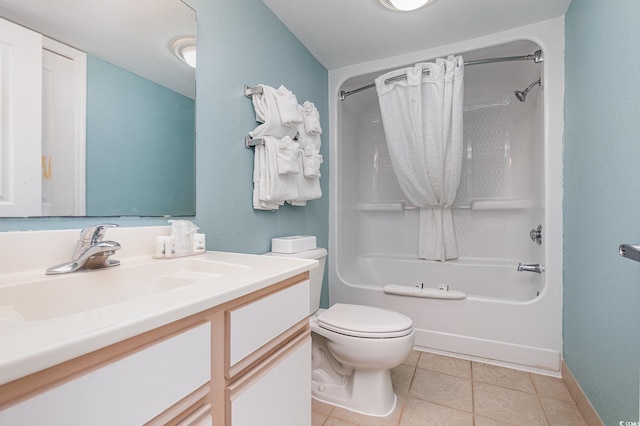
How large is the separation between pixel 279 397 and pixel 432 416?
91 cm

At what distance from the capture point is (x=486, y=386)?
1.56 metres

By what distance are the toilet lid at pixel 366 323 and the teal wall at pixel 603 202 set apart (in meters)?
0.73

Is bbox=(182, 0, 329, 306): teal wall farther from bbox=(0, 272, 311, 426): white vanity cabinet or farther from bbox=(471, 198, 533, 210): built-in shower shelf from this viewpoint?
bbox=(471, 198, 533, 210): built-in shower shelf

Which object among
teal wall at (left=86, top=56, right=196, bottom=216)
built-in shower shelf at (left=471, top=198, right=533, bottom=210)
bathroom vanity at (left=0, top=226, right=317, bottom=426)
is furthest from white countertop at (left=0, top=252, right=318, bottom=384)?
built-in shower shelf at (left=471, top=198, right=533, bottom=210)

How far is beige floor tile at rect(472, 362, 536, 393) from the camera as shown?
1560 millimetres

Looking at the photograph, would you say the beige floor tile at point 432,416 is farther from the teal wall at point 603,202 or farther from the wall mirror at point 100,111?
the wall mirror at point 100,111

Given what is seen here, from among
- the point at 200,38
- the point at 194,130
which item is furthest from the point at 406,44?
the point at 194,130

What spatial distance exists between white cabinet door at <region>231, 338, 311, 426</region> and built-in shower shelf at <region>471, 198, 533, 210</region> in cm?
213

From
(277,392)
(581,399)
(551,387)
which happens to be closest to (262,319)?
(277,392)

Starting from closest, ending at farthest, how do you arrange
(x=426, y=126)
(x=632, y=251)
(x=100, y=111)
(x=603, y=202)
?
(x=632, y=251) → (x=100, y=111) → (x=603, y=202) → (x=426, y=126)

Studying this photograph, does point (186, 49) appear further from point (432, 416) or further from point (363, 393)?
point (432, 416)

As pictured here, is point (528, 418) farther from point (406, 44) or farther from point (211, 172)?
point (406, 44)

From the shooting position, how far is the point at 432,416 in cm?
134

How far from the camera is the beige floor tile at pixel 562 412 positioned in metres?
1.30
